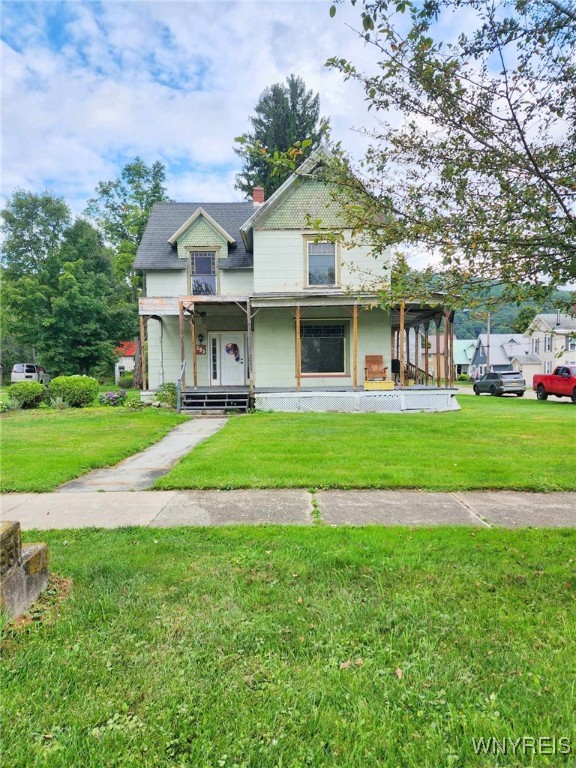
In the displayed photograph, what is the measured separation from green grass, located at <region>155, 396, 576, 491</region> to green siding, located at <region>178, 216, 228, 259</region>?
8.65m

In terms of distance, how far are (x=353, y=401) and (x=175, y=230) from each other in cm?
1108

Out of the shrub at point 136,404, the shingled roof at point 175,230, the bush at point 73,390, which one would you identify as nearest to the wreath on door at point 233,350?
the shingled roof at point 175,230

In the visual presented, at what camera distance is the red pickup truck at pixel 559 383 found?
765 inches

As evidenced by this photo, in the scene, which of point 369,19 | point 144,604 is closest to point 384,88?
point 369,19

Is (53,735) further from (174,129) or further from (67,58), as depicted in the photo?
(174,129)

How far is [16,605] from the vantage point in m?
2.67

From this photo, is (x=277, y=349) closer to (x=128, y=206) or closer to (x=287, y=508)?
(x=287, y=508)

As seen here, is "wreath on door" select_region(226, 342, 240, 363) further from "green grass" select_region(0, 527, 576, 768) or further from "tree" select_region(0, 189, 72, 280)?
"tree" select_region(0, 189, 72, 280)

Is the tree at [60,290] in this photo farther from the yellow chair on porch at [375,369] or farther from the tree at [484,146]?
the tree at [484,146]

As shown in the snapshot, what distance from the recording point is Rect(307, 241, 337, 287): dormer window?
1594 cm

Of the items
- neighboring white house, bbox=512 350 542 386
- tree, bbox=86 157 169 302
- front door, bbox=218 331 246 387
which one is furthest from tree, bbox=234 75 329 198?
neighboring white house, bbox=512 350 542 386

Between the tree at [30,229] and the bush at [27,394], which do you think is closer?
the bush at [27,394]

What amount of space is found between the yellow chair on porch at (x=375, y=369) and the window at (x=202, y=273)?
684 cm

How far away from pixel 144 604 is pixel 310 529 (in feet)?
5.96
